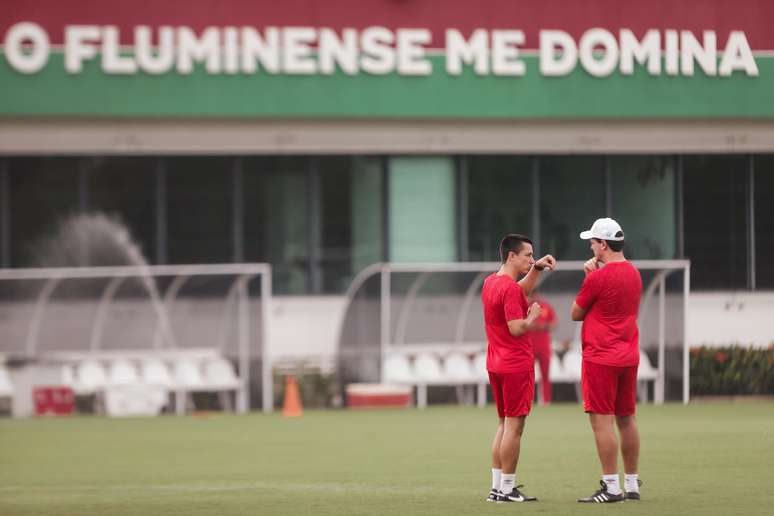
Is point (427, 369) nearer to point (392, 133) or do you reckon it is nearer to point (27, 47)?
point (392, 133)

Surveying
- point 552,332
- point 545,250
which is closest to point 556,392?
point 552,332

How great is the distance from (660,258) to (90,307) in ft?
36.5

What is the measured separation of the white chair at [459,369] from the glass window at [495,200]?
11.0 ft

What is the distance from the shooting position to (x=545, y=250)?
30.7 m

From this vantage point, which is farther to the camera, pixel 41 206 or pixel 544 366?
pixel 41 206

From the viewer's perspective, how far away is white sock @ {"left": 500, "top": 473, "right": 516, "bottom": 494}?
11.7 metres

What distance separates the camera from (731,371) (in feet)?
90.2

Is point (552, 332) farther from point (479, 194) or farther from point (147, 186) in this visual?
point (147, 186)

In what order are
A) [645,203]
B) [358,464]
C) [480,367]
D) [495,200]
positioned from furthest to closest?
[645,203] < [495,200] < [480,367] < [358,464]

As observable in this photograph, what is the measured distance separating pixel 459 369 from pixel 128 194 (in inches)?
287

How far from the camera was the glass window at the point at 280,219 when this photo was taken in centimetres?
3012

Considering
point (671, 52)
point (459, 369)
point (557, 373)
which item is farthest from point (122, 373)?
point (671, 52)

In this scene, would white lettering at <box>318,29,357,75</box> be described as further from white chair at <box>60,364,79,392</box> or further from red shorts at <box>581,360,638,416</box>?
red shorts at <box>581,360,638,416</box>

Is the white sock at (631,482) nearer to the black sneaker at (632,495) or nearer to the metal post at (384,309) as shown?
the black sneaker at (632,495)
